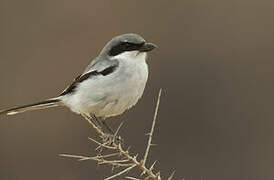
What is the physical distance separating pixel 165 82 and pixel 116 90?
10.5ft

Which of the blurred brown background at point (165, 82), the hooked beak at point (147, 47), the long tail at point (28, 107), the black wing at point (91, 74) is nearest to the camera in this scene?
the hooked beak at point (147, 47)

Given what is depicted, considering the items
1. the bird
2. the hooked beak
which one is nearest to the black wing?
the bird

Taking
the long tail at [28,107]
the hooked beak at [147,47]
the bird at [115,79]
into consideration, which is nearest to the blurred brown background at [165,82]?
the long tail at [28,107]

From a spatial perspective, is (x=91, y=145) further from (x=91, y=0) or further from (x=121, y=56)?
(x=121, y=56)

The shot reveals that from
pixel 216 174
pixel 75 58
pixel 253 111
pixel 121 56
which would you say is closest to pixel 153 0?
pixel 75 58

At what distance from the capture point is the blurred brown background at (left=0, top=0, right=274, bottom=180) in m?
6.71

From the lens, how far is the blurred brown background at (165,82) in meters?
6.71

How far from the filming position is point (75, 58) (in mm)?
7504

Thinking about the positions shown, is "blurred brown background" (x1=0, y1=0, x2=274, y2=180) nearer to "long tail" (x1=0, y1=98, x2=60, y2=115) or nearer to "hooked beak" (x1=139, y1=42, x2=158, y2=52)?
"long tail" (x1=0, y1=98, x2=60, y2=115)

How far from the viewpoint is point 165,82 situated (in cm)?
730

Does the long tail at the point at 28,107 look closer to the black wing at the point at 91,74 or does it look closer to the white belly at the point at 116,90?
the black wing at the point at 91,74

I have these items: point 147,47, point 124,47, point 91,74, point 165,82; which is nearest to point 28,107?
point 91,74

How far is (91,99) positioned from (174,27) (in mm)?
3656

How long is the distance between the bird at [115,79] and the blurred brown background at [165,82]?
7.34 feet
